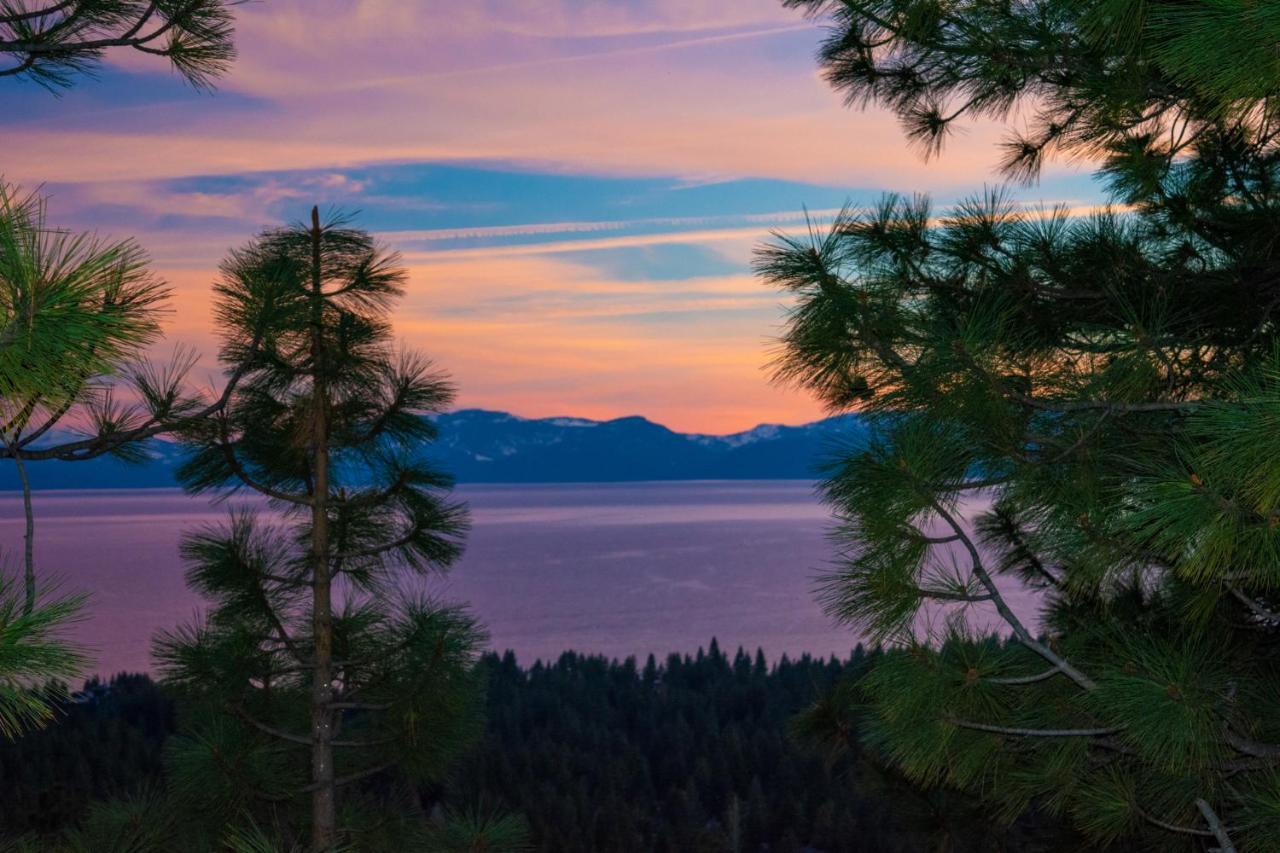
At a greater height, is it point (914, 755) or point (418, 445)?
point (418, 445)

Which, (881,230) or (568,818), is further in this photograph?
(568,818)

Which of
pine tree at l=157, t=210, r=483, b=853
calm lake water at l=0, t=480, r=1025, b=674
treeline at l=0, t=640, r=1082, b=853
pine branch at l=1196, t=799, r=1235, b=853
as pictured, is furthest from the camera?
calm lake water at l=0, t=480, r=1025, b=674

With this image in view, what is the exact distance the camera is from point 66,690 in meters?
1.80

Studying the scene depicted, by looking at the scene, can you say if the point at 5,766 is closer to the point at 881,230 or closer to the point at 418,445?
the point at 418,445

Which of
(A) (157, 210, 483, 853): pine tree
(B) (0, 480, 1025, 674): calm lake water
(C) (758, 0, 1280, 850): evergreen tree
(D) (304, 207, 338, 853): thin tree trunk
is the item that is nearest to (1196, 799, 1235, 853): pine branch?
(C) (758, 0, 1280, 850): evergreen tree

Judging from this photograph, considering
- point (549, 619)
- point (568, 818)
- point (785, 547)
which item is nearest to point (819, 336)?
point (568, 818)

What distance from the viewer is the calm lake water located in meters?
40.2

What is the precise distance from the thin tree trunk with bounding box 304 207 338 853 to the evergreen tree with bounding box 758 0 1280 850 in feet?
8.13

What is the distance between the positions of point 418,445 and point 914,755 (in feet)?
9.70

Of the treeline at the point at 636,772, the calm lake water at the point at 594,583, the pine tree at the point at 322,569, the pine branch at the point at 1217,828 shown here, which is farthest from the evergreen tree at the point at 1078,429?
the calm lake water at the point at 594,583

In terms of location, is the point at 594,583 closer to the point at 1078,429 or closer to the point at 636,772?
the point at 636,772

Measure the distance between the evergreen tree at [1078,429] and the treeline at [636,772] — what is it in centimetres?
177

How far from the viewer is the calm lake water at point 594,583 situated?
40188mm

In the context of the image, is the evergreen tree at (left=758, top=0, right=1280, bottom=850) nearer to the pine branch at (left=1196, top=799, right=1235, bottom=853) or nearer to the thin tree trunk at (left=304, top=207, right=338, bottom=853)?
the pine branch at (left=1196, top=799, right=1235, bottom=853)
